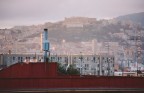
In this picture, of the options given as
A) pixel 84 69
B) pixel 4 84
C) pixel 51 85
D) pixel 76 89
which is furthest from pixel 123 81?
pixel 84 69

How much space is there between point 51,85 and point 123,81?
6.29m

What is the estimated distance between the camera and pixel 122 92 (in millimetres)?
30750

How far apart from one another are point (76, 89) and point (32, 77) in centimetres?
392

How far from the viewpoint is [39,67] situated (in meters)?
31.4

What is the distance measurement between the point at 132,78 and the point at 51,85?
7.14 m

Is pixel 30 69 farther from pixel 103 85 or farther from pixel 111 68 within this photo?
pixel 111 68

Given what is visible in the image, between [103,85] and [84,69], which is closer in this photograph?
[103,85]

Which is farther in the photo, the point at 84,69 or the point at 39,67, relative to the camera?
the point at 84,69

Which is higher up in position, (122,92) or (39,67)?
(39,67)

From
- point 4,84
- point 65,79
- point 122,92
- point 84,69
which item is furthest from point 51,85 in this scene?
point 84,69

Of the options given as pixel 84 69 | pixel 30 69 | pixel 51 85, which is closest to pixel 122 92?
pixel 51 85

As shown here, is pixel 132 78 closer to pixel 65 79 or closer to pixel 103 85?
pixel 103 85

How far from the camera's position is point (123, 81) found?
1233 inches

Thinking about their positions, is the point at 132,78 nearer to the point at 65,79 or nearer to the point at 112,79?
the point at 112,79
